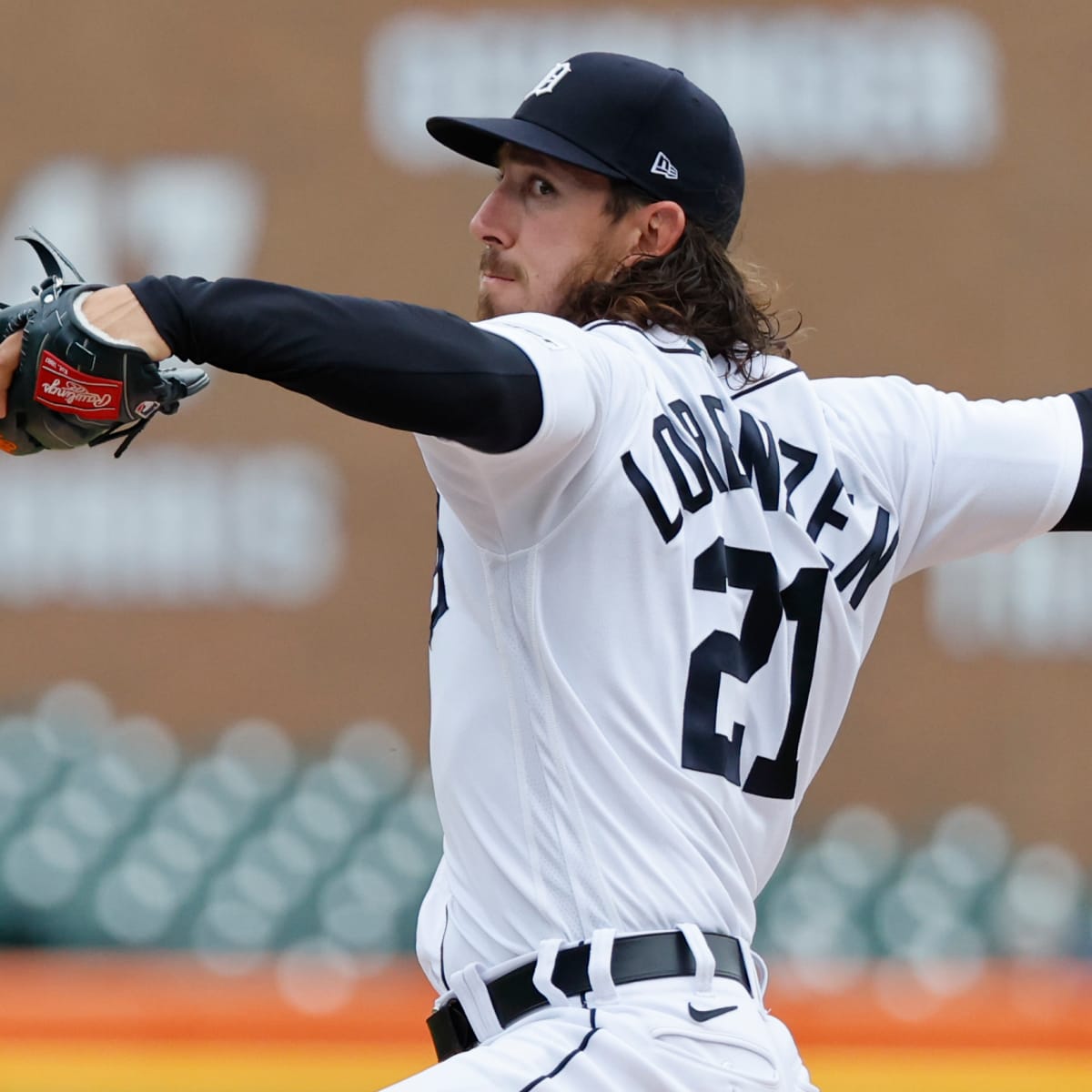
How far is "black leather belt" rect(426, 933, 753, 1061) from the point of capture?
200cm

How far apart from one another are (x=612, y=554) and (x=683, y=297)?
412 millimetres

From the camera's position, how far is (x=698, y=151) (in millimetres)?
2375

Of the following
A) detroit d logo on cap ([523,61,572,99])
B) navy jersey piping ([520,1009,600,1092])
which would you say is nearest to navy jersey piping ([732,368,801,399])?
detroit d logo on cap ([523,61,572,99])

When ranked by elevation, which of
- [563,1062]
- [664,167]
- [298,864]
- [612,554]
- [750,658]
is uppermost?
[664,167]

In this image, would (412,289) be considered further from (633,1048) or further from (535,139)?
(633,1048)

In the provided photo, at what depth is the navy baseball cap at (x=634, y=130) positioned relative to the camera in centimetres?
232

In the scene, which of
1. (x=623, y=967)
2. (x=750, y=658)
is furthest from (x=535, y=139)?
(x=623, y=967)

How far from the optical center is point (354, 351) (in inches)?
70.3

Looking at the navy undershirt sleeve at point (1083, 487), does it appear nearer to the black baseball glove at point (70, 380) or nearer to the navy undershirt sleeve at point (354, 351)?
the navy undershirt sleeve at point (354, 351)

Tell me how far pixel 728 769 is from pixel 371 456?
6.88 metres

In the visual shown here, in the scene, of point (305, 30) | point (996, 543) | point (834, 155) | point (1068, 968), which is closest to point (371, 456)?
point (305, 30)

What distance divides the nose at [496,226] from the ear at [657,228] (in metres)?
0.15

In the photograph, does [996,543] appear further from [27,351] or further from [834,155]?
[834,155]

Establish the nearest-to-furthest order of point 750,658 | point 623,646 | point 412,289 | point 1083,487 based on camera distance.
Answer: point 623,646
point 750,658
point 1083,487
point 412,289
